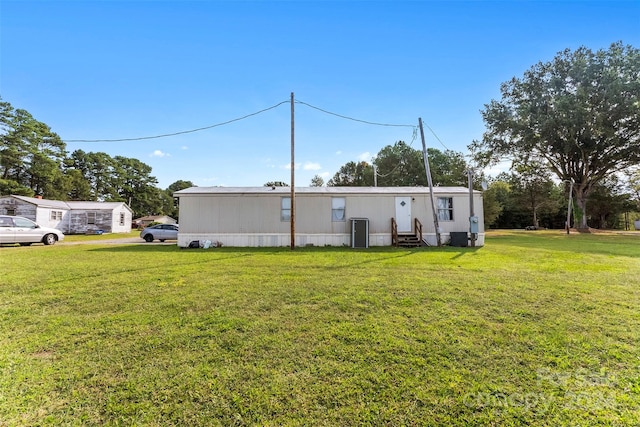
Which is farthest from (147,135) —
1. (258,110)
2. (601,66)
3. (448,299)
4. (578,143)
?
(601,66)

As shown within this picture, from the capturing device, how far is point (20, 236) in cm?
1330

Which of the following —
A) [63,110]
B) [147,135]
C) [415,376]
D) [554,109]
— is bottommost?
[415,376]

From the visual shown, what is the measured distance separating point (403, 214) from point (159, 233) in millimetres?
14332

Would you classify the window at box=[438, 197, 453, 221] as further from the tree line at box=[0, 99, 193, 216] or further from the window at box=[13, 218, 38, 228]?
the tree line at box=[0, 99, 193, 216]

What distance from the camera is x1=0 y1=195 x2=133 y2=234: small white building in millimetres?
21750

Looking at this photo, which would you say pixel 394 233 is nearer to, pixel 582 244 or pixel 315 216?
pixel 315 216

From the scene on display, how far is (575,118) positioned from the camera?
21.3 metres

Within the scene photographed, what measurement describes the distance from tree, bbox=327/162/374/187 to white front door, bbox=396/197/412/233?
2580 centimetres

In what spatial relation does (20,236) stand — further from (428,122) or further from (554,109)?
(554,109)

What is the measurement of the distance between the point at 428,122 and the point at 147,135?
1385cm

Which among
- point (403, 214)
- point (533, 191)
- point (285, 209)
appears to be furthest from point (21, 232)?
point (533, 191)

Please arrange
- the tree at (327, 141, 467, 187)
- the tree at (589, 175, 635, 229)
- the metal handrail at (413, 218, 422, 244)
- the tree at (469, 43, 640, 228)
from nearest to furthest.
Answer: the metal handrail at (413, 218, 422, 244) < the tree at (469, 43, 640, 228) < the tree at (589, 175, 635, 229) < the tree at (327, 141, 467, 187)

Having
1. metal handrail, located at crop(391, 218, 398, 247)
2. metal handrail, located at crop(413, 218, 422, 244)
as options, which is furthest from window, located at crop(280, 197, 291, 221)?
metal handrail, located at crop(413, 218, 422, 244)

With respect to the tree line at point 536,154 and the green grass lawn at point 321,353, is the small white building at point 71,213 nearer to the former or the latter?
the tree line at point 536,154
